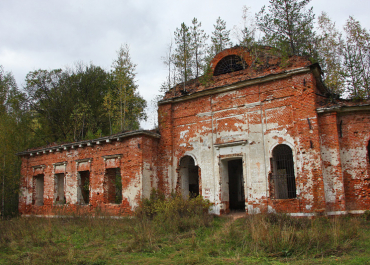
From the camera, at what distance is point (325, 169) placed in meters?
11.6

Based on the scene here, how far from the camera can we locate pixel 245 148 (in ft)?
42.9

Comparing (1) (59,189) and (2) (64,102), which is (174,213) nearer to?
(1) (59,189)

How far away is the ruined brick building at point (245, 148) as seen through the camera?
1148 cm

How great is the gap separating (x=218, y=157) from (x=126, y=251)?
676 cm

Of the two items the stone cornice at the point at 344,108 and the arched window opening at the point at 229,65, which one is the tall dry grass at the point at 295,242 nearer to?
the stone cornice at the point at 344,108

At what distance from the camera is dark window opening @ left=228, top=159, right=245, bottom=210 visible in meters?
17.4

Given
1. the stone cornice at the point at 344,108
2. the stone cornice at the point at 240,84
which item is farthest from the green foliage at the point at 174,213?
the stone cornice at the point at 344,108

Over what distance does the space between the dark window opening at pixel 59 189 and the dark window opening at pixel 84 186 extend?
1.65m

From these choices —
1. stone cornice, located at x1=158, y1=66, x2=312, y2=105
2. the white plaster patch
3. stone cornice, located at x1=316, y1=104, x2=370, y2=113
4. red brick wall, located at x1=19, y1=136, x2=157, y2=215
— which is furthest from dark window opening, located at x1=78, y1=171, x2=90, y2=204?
stone cornice, located at x1=316, y1=104, x2=370, y2=113

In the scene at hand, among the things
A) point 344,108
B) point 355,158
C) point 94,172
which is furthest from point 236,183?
point 94,172

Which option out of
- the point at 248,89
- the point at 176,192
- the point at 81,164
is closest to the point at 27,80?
the point at 81,164

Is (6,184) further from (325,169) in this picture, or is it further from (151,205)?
(325,169)

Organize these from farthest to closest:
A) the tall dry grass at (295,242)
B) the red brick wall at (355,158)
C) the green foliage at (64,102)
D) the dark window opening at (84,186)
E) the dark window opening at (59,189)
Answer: the green foliage at (64,102), the dark window opening at (59,189), the dark window opening at (84,186), the red brick wall at (355,158), the tall dry grass at (295,242)

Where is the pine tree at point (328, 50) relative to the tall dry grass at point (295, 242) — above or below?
above
